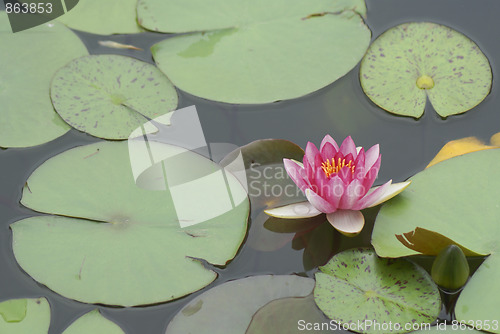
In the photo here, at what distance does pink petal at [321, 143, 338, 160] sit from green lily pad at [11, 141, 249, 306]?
44cm

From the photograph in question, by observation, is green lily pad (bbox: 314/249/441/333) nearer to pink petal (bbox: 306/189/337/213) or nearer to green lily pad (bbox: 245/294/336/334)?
green lily pad (bbox: 245/294/336/334)

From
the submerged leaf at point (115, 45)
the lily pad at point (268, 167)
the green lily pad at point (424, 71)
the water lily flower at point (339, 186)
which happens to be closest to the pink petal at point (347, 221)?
the water lily flower at point (339, 186)

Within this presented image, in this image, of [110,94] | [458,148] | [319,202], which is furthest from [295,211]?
[110,94]

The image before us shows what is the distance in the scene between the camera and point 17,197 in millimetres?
2791

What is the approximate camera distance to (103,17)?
345 centimetres

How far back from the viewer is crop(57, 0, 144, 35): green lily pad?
11.2 feet

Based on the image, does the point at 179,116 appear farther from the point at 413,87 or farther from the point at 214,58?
the point at 413,87

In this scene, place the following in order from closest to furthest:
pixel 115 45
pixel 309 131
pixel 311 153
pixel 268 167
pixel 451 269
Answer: pixel 451 269, pixel 311 153, pixel 268 167, pixel 309 131, pixel 115 45

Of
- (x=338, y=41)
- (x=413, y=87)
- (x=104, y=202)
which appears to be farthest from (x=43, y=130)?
(x=413, y=87)

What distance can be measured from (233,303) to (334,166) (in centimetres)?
78

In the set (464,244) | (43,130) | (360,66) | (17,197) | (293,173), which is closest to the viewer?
(464,244)

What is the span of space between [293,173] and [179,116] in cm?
81

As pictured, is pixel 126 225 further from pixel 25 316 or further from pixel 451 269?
pixel 451 269

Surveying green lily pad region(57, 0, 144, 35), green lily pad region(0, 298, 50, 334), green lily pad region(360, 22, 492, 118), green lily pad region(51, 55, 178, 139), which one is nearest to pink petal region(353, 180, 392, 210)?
green lily pad region(360, 22, 492, 118)
